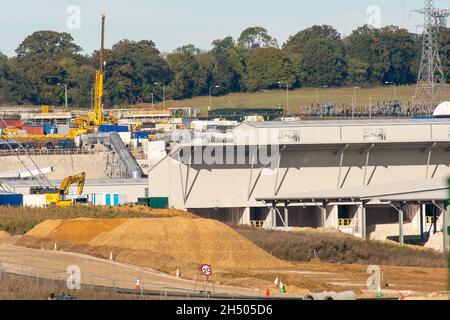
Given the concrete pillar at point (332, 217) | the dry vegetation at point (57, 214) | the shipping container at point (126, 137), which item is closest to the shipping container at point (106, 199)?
the dry vegetation at point (57, 214)

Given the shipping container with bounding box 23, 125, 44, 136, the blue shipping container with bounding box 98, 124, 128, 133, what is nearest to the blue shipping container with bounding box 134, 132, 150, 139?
the blue shipping container with bounding box 98, 124, 128, 133

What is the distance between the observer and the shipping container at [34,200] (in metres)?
92.4

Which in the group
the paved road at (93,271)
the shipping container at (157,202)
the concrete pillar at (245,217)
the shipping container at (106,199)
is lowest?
the concrete pillar at (245,217)

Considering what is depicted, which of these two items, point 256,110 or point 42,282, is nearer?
point 42,282

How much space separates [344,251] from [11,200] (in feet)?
109

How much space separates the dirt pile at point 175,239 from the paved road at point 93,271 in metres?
Result: 2.25

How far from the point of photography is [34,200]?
307ft

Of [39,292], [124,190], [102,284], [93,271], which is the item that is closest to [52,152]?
[124,190]

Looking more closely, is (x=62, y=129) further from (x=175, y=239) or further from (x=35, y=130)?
(x=175, y=239)

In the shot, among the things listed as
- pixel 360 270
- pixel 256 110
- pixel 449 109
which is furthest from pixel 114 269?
pixel 256 110

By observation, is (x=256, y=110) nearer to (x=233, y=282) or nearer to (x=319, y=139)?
(x=319, y=139)

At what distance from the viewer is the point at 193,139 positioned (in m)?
88.2

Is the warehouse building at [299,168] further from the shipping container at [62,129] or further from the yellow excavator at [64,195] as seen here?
the shipping container at [62,129]
